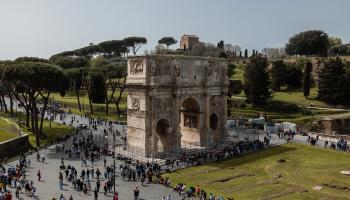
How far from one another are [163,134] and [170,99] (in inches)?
161

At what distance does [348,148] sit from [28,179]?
34.0m

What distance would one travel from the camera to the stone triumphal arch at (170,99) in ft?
143

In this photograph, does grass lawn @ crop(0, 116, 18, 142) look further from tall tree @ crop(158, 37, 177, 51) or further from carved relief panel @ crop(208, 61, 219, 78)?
tall tree @ crop(158, 37, 177, 51)

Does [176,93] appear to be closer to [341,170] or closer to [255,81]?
[341,170]

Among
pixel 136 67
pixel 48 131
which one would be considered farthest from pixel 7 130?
pixel 136 67

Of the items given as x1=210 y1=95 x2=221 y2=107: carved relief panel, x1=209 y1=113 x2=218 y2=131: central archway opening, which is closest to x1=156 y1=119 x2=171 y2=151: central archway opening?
x1=210 y1=95 x2=221 y2=107: carved relief panel

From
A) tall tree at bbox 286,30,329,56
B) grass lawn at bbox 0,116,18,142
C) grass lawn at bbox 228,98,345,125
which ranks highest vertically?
tall tree at bbox 286,30,329,56

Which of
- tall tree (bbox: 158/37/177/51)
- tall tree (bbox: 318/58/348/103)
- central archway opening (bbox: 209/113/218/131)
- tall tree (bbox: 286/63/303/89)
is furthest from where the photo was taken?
tall tree (bbox: 158/37/177/51)

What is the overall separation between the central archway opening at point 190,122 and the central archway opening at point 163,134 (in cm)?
471

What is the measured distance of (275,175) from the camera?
36750 mm

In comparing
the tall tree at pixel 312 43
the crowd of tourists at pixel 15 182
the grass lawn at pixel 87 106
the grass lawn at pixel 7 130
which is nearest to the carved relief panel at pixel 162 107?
the crowd of tourists at pixel 15 182

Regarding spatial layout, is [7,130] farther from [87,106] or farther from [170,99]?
[87,106]

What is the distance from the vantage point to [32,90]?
49.8 m

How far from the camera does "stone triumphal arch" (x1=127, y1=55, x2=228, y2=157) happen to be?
43.5 meters
